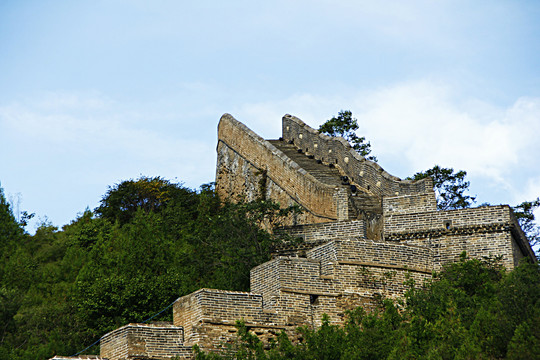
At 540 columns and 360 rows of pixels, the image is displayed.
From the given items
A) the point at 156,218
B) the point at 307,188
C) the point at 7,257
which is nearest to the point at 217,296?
the point at 307,188

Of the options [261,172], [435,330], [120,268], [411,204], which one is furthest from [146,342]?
[261,172]

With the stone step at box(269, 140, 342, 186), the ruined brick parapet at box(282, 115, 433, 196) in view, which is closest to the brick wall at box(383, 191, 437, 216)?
the ruined brick parapet at box(282, 115, 433, 196)

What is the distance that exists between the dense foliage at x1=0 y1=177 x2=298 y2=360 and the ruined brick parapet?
2.82 meters

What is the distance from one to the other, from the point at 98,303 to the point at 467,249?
28.3 feet

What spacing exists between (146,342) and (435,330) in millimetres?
4451

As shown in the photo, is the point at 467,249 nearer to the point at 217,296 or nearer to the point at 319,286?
the point at 319,286

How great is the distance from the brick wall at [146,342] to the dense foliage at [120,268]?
4.18 m

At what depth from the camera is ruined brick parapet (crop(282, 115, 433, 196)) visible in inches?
902

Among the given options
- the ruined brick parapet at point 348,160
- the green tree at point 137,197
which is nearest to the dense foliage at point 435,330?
the ruined brick parapet at point 348,160

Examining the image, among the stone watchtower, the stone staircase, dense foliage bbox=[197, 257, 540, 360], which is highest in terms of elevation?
the stone staircase

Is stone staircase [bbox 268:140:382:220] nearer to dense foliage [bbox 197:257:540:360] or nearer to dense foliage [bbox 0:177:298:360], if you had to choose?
dense foliage [bbox 0:177:298:360]

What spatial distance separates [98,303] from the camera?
69.8 ft

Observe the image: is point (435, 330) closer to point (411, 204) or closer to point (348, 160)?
point (411, 204)

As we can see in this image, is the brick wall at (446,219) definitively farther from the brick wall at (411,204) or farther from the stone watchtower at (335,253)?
the brick wall at (411,204)
